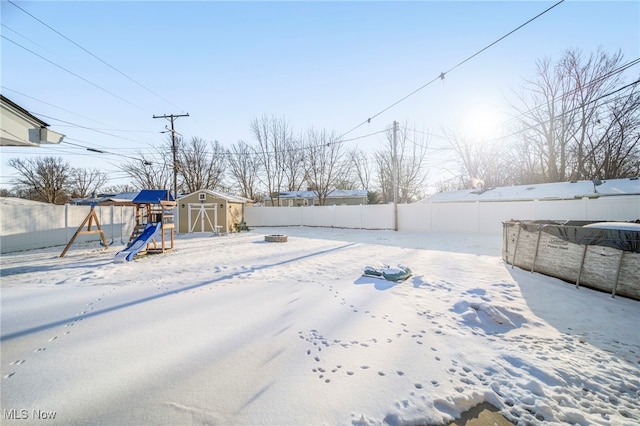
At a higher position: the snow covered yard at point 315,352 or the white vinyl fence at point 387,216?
the white vinyl fence at point 387,216

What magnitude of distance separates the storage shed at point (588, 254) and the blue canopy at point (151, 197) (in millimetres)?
10432

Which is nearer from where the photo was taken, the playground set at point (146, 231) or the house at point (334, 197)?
the playground set at point (146, 231)

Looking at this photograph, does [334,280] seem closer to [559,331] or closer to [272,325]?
[272,325]

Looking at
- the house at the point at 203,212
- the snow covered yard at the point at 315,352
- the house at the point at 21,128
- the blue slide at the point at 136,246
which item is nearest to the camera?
the snow covered yard at the point at 315,352

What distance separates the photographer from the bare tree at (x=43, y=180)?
3098 cm

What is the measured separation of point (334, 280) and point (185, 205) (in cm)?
1354

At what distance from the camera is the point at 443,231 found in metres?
13.0

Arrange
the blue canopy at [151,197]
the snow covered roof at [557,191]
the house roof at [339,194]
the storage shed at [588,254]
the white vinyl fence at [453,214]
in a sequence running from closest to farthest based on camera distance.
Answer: the storage shed at [588,254], the blue canopy at [151,197], the white vinyl fence at [453,214], the snow covered roof at [557,191], the house roof at [339,194]

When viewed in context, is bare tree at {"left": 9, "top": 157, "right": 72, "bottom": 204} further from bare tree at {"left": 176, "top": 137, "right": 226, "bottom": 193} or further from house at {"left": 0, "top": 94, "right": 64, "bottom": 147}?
house at {"left": 0, "top": 94, "right": 64, "bottom": 147}

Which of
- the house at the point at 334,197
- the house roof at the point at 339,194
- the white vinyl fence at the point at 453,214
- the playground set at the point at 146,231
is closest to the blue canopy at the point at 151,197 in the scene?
the playground set at the point at 146,231

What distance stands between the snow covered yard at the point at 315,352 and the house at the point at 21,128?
2580mm

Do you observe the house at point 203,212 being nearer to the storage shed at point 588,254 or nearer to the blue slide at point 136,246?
the blue slide at point 136,246

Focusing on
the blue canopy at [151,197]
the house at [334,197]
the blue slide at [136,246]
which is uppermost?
the house at [334,197]

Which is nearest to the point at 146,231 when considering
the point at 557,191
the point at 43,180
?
the point at 557,191
